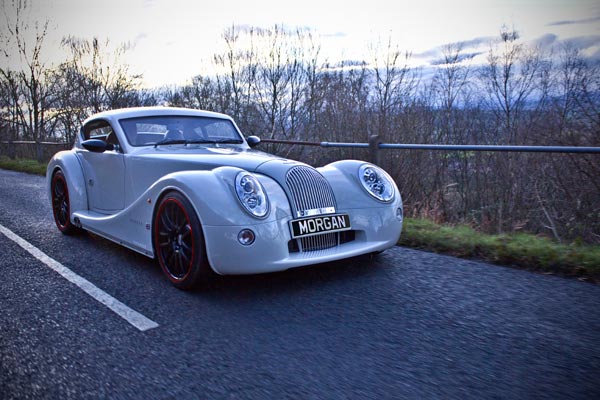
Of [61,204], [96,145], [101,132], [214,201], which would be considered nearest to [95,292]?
[214,201]

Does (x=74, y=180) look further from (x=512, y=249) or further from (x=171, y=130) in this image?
(x=512, y=249)

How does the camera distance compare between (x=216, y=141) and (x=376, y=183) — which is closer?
(x=376, y=183)

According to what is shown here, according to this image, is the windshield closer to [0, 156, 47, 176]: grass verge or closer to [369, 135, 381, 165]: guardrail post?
[369, 135, 381, 165]: guardrail post

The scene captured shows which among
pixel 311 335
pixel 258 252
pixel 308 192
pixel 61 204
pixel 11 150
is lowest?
pixel 311 335

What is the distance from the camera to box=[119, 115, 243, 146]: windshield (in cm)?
481

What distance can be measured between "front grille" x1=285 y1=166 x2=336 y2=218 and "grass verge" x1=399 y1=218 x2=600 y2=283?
1.56 m

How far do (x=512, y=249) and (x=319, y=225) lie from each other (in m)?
1.98

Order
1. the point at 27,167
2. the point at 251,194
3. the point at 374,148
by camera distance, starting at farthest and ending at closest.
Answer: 1. the point at 27,167
2. the point at 374,148
3. the point at 251,194

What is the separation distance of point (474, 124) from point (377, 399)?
32.9 ft

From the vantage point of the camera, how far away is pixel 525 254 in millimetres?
4250

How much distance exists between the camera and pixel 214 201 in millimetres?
3279

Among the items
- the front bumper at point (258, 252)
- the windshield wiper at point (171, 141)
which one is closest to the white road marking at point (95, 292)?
the front bumper at point (258, 252)

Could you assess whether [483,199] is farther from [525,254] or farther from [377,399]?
[377,399]

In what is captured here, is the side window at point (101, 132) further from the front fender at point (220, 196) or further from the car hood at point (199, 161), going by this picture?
the front fender at point (220, 196)
